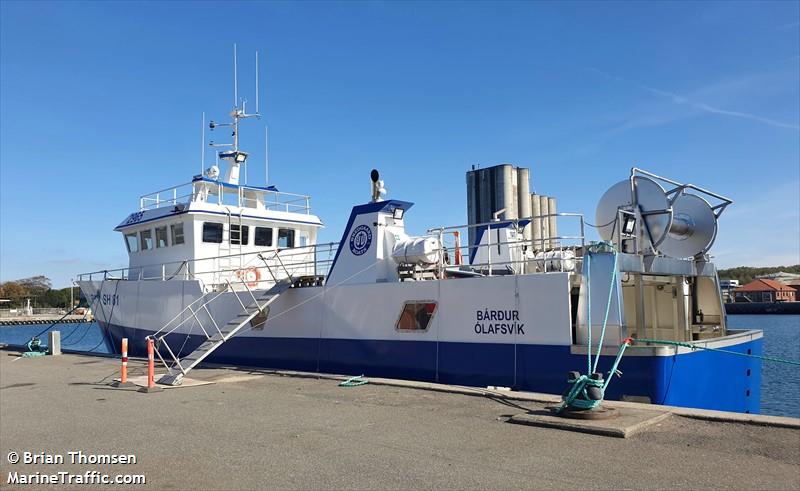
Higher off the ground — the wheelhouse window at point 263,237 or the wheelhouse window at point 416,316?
the wheelhouse window at point 263,237

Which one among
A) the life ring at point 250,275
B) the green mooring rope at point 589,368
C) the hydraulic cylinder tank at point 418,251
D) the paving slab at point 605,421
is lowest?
the paving slab at point 605,421

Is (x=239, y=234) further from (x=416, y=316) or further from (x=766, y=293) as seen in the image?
(x=766, y=293)

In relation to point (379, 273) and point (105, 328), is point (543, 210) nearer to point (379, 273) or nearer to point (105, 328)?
point (379, 273)

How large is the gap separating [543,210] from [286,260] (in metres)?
9.49

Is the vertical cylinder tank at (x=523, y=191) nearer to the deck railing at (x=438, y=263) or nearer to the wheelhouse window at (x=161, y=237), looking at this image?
the deck railing at (x=438, y=263)

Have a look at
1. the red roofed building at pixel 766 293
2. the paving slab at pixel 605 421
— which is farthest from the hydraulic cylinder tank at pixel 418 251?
the red roofed building at pixel 766 293

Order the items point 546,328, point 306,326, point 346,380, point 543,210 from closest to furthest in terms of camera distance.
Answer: point 546,328, point 346,380, point 306,326, point 543,210

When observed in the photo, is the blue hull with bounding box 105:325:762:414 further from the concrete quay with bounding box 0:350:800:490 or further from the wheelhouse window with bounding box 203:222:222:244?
the wheelhouse window with bounding box 203:222:222:244

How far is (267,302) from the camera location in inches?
518

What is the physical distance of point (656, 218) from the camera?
33.1 ft

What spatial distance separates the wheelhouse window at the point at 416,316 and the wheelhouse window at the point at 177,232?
834 centimetres

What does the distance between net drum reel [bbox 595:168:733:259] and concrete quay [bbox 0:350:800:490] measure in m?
3.36

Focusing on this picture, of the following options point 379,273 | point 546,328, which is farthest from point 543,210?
point 546,328

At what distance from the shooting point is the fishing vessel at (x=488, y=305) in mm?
9484
